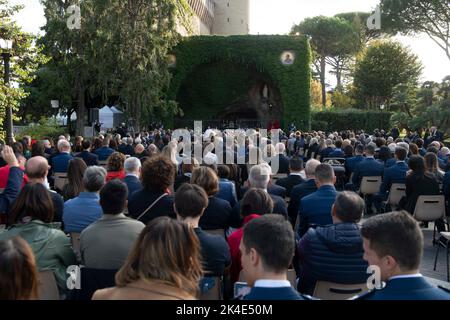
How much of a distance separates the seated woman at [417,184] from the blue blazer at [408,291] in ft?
18.6

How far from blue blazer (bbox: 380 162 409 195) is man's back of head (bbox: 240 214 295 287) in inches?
274

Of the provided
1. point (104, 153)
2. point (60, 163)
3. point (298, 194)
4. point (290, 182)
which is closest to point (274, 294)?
point (298, 194)

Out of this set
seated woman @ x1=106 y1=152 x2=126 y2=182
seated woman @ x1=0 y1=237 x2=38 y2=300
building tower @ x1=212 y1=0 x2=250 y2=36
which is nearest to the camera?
seated woman @ x1=0 y1=237 x2=38 y2=300

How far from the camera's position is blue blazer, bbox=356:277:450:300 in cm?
255

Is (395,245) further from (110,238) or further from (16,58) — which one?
(16,58)

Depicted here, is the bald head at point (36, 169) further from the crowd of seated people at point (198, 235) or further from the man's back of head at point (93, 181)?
the man's back of head at point (93, 181)

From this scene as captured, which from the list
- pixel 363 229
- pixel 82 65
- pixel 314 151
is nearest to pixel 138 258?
pixel 363 229

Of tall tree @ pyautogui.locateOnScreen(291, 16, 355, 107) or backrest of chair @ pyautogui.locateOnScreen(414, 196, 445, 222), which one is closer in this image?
backrest of chair @ pyautogui.locateOnScreen(414, 196, 445, 222)

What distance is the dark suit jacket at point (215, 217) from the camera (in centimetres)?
534

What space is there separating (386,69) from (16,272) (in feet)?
157

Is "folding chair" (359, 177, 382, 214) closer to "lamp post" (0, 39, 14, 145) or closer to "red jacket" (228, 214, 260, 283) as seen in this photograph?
"red jacket" (228, 214, 260, 283)

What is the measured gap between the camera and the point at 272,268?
8.86 ft

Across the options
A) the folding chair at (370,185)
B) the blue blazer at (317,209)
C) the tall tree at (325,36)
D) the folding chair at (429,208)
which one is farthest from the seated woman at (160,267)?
the tall tree at (325,36)

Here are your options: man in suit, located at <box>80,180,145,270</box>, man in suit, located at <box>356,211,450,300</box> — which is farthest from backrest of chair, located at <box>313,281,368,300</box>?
man in suit, located at <box>80,180,145,270</box>
